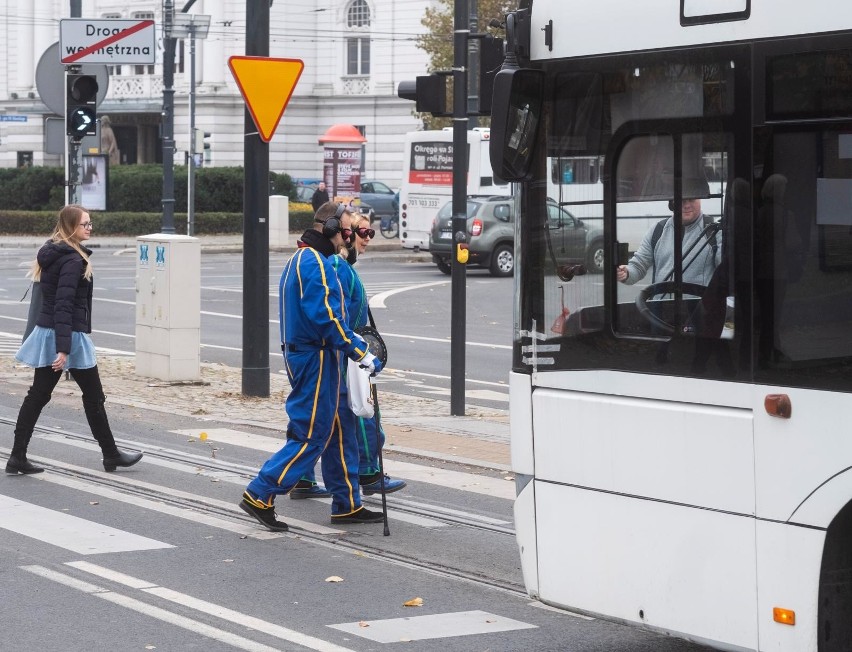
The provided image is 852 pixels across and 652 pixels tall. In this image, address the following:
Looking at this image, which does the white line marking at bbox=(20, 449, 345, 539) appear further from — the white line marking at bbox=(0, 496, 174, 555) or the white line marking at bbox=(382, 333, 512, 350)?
the white line marking at bbox=(382, 333, 512, 350)

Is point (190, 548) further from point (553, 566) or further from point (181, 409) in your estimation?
point (181, 409)

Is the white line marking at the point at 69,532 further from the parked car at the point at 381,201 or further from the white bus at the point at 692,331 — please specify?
the parked car at the point at 381,201

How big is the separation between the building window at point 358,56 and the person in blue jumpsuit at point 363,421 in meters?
60.1

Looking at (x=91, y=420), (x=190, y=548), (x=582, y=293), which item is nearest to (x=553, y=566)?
Answer: (x=582, y=293)

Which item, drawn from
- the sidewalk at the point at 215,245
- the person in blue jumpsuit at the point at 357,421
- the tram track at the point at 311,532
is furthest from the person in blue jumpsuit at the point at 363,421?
the sidewalk at the point at 215,245

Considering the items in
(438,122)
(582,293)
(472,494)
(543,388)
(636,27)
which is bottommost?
(472,494)

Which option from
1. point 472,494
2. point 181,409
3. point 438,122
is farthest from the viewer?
point 438,122

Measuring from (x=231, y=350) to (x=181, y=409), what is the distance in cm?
556

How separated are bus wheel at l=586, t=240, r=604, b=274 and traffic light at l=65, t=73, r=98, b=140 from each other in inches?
459

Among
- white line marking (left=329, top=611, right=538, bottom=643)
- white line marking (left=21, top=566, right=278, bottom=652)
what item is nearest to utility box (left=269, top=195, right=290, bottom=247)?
white line marking (left=21, top=566, right=278, bottom=652)

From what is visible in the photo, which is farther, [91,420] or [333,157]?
[333,157]

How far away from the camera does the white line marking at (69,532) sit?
26.0 ft

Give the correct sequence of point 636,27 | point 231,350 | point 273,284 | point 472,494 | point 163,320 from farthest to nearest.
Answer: point 273,284
point 231,350
point 163,320
point 472,494
point 636,27

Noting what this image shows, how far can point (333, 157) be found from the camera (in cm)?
4212
